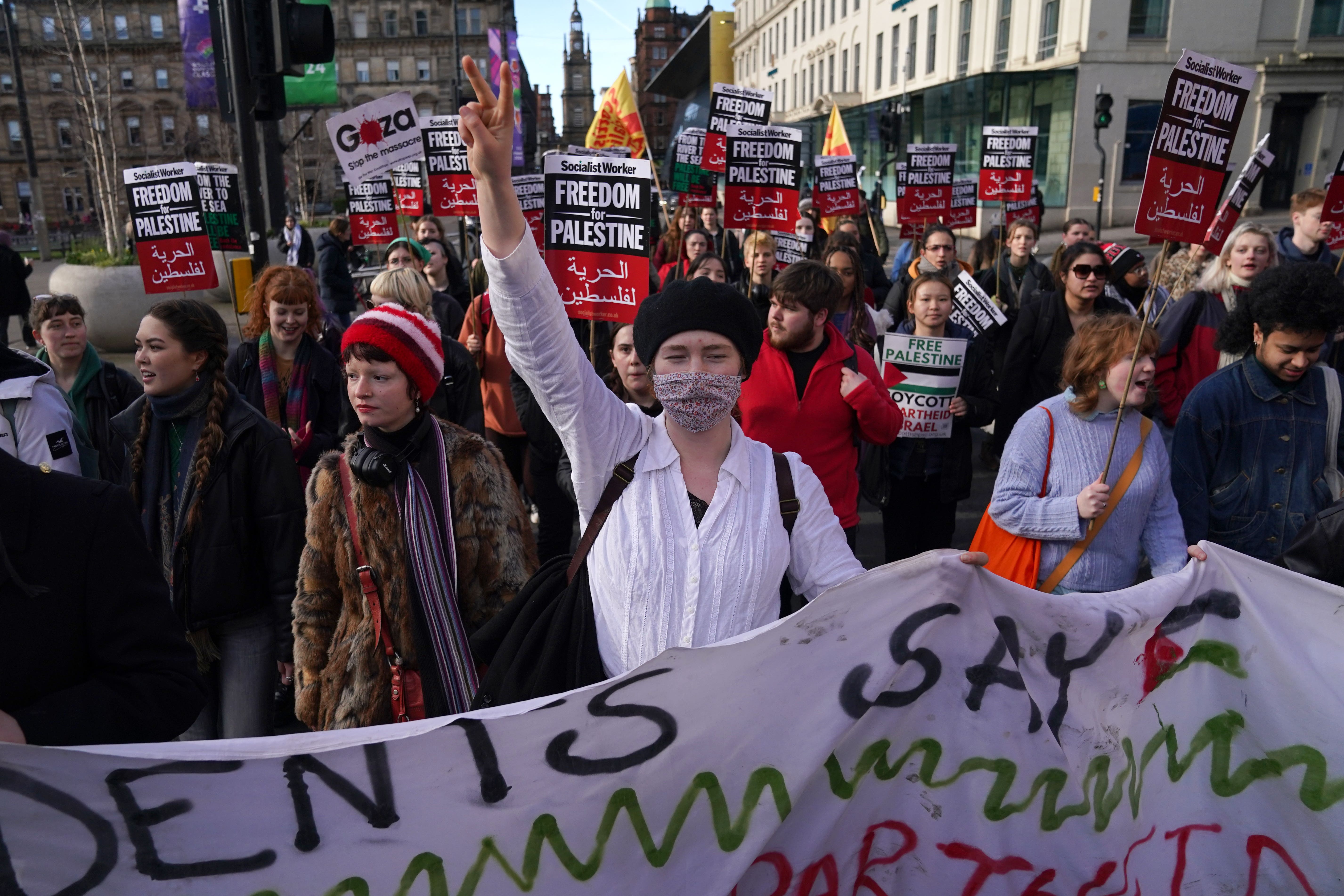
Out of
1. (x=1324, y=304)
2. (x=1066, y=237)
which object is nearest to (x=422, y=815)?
(x=1324, y=304)

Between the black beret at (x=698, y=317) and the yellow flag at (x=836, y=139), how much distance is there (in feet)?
32.9

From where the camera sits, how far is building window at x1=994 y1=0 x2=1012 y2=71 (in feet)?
109

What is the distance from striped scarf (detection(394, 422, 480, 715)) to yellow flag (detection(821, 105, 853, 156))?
9.89 meters

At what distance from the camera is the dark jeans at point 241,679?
3.01 metres

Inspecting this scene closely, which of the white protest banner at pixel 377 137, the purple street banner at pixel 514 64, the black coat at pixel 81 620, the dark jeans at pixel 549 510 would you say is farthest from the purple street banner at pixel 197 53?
the black coat at pixel 81 620

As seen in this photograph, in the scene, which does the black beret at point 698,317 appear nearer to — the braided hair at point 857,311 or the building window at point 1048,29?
the braided hair at point 857,311

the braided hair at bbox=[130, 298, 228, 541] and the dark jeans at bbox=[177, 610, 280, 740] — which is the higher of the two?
the braided hair at bbox=[130, 298, 228, 541]

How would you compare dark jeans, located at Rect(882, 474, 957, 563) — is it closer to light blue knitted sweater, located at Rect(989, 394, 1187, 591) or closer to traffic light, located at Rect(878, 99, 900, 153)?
light blue knitted sweater, located at Rect(989, 394, 1187, 591)

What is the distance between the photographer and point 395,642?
2668 mm

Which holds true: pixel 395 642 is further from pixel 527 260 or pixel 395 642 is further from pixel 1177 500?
pixel 1177 500

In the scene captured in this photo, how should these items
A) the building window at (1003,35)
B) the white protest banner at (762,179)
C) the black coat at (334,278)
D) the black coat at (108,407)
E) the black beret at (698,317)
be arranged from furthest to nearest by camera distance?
1. the building window at (1003,35)
2. the black coat at (334,278)
3. the white protest banner at (762,179)
4. the black coat at (108,407)
5. the black beret at (698,317)

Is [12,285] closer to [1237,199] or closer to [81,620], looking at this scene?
[81,620]

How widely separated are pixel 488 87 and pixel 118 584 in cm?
109

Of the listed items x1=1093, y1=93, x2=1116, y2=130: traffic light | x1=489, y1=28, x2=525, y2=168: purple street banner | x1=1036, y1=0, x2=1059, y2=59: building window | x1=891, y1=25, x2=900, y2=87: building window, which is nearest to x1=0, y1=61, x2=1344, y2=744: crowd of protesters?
x1=489, y1=28, x2=525, y2=168: purple street banner
